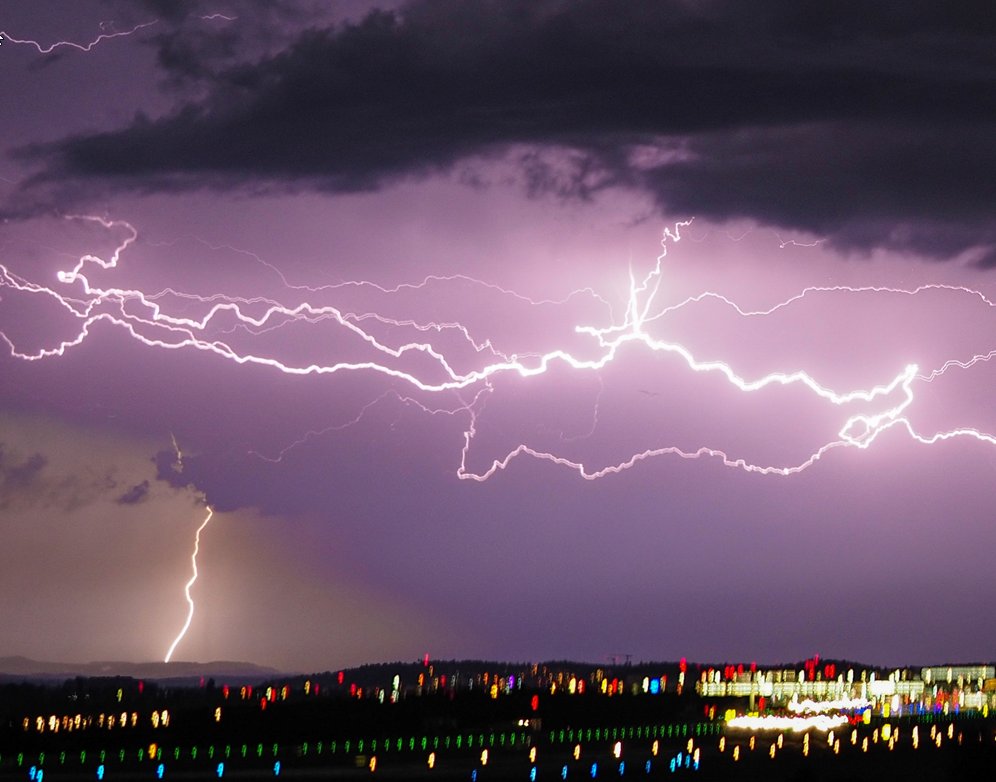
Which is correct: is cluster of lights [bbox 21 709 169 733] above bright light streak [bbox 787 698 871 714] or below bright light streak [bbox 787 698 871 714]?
below

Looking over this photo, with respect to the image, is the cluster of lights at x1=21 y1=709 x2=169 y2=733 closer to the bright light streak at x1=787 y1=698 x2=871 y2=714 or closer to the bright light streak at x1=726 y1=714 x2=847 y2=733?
the bright light streak at x1=726 y1=714 x2=847 y2=733

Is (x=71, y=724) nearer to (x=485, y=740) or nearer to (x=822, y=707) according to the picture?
(x=485, y=740)

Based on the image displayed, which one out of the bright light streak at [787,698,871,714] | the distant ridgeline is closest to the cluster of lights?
the distant ridgeline

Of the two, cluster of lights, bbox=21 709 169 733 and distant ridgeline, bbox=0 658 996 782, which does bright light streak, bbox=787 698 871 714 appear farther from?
cluster of lights, bbox=21 709 169 733

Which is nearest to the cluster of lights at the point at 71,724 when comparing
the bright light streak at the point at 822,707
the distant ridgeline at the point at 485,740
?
the distant ridgeline at the point at 485,740

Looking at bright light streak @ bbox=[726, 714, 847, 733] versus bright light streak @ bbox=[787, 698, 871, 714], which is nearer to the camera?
bright light streak @ bbox=[726, 714, 847, 733]

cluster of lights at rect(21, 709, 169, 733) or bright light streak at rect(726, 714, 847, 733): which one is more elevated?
bright light streak at rect(726, 714, 847, 733)

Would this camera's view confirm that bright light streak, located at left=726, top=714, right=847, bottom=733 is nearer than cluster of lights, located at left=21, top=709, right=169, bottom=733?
No

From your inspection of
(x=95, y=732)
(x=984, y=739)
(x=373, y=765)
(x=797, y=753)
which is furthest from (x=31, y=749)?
(x=984, y=739)

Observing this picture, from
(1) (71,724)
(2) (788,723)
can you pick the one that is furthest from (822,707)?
(1) (71,724)
